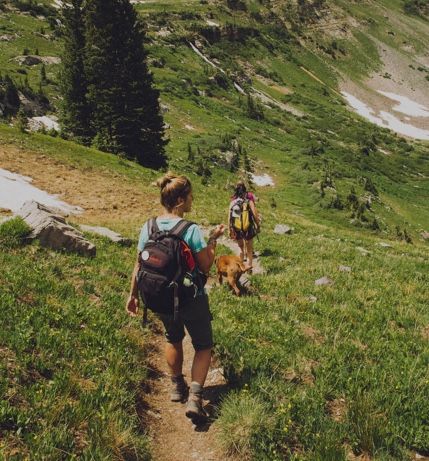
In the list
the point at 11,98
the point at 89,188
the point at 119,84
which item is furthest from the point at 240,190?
the point at 11,98

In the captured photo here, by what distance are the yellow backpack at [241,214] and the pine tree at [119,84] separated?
79.1 feet

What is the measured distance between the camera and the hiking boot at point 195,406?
541 centimetres

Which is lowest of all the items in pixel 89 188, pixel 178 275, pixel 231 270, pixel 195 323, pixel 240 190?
pixel 89 188

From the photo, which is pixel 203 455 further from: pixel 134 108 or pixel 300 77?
pixel 300 77

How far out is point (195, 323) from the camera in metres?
5.69

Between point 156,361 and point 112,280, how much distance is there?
3086 millimetres

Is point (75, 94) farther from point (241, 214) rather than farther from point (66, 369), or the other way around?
point (66, 369)

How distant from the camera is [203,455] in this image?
5094 mm

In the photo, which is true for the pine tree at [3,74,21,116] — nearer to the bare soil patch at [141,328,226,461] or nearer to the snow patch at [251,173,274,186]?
the snow patch at [251,173,274,186]

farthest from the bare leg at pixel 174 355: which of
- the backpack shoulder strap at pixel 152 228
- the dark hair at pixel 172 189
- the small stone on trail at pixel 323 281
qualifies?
the small stone on trail at pixel 323 281

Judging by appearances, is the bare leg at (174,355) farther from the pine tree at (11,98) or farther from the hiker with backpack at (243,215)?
the pine tree at (11,98)

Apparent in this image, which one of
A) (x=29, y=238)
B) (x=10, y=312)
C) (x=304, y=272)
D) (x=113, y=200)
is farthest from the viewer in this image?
(x=113, y=200)

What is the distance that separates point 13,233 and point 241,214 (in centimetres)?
620

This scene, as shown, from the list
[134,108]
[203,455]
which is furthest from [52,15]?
[203,455]
